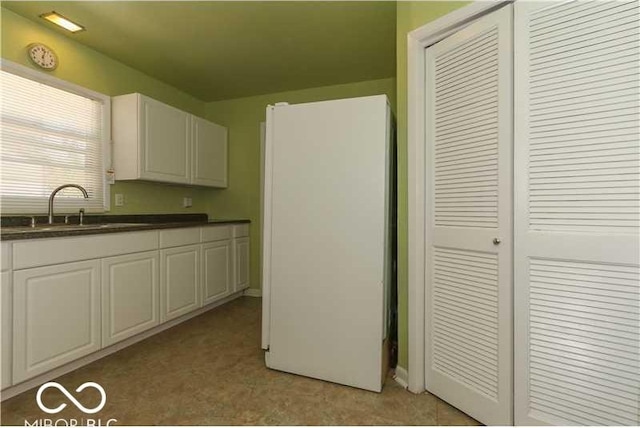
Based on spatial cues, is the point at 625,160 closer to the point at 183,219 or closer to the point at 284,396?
the point at 284,396

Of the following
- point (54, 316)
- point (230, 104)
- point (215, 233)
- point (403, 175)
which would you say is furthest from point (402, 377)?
point (230, 104)

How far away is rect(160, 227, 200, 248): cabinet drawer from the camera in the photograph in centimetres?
260

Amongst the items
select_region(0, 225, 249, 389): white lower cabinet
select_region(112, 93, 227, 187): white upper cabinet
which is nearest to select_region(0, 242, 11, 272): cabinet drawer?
select_region(0, 225, 249, 389): white lower cabinet

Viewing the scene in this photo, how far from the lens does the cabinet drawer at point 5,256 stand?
5.23 feet

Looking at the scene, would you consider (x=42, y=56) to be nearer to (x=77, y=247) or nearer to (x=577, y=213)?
(x=77, y=247)

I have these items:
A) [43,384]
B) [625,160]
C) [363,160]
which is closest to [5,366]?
[43,384]

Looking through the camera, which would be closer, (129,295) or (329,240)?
(329,240)

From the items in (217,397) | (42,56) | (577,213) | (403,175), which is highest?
(42,56)

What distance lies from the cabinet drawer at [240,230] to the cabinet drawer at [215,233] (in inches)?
4.0

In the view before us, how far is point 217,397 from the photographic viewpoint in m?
1.74

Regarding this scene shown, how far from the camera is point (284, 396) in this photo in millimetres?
1761

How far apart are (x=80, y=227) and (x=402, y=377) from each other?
2226 millimetres

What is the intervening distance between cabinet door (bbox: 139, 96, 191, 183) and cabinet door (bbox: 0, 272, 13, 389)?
136 centimetres

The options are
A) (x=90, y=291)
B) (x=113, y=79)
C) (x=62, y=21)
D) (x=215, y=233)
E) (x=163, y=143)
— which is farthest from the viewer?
(x=215, y=233)
